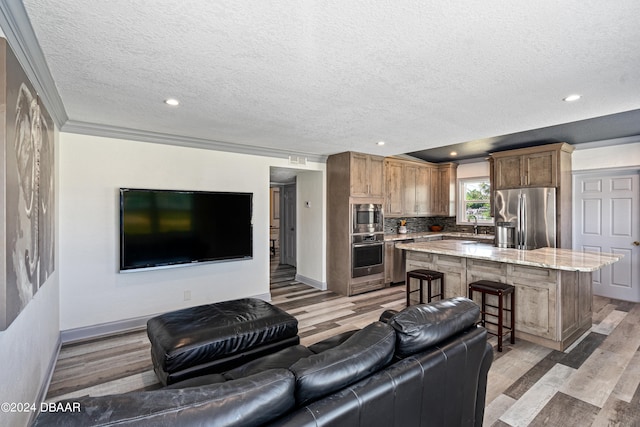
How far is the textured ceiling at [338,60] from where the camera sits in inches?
59.3

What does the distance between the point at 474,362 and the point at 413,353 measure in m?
0.50

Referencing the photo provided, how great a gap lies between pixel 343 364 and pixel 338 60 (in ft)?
5.85

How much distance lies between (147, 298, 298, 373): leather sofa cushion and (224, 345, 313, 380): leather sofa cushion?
1.36 feet

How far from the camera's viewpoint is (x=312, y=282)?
18.7ft

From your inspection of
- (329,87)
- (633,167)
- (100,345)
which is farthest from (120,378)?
(633,167)

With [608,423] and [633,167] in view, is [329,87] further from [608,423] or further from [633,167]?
[633,167]

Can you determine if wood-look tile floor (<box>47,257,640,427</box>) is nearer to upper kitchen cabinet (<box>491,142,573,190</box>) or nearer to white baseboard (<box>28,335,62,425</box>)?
white baseboard (<box>28,335,62,425</box>)

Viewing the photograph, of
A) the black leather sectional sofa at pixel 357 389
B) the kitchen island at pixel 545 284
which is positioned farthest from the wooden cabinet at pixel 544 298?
the black leather sectional sofa at pixel 357 389

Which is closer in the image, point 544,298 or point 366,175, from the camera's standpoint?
point 544,298

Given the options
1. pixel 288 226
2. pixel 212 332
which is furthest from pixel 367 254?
pixel 212 332

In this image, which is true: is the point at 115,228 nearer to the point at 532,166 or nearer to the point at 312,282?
the point at 312,282

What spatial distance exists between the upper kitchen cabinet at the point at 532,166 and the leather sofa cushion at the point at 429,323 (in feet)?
14.2

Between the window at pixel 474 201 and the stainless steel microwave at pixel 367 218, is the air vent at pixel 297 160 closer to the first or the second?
the stainless steel microwave at pixel 367 218

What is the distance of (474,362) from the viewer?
1.71 m
